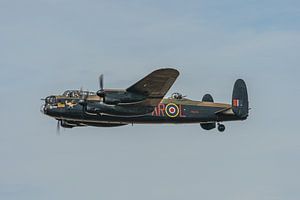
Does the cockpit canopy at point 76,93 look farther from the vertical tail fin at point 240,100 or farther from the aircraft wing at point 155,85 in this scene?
the vertical tail fin at point 240,100

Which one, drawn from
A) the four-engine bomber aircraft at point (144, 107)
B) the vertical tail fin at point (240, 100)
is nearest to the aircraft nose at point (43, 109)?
the four-engine bomber aircraft at point (144, 107)

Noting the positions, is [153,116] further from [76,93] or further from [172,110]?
[76,93]

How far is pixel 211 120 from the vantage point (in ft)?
196

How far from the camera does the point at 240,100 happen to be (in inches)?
2394

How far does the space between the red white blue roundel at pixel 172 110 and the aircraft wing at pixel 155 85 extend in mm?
1345

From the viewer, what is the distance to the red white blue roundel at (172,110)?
193ft

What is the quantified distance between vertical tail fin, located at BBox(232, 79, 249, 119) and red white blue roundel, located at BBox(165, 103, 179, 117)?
4063 millimetres

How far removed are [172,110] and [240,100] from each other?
5.18m

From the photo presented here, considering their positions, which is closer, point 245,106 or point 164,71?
point 164,71

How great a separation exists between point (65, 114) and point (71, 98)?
1.15 meters

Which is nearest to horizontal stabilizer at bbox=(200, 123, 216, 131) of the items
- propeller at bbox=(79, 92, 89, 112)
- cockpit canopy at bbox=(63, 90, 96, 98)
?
cockpit canopy at bbox=(63, 90, 96, 98)

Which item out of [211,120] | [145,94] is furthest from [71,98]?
[211,120]

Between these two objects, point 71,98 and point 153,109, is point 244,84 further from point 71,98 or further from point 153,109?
point 71,98

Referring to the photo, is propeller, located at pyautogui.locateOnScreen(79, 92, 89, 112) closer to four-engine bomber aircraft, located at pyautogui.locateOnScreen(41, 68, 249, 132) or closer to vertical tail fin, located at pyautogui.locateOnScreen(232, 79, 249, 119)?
four-engine bomber aircraft, located at pyautogui.locateOnScreen(41, 68, 249, 132)
